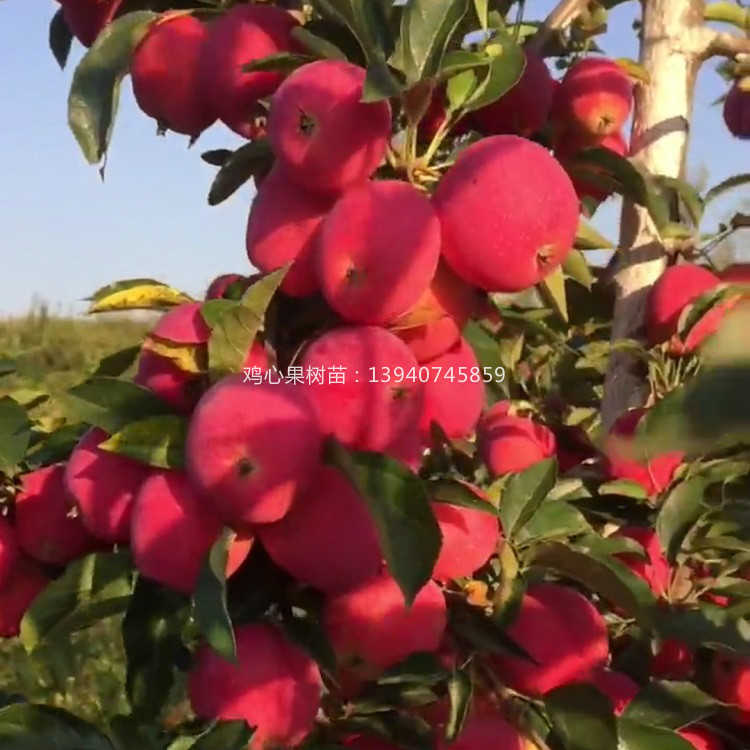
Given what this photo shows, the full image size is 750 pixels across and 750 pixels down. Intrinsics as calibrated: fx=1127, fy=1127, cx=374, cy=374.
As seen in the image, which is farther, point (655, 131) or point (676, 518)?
point (655, 131)

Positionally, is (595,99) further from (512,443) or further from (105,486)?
(105,486)

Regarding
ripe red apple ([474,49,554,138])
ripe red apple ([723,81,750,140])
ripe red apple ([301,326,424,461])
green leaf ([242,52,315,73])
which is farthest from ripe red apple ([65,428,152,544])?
ripe red apple ([723,81,750,140])

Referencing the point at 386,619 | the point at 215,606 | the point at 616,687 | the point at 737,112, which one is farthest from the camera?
the point at 737,112

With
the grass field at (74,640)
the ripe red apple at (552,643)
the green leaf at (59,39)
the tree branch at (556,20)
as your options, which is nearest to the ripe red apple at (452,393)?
the ripe red apple at (552,643)

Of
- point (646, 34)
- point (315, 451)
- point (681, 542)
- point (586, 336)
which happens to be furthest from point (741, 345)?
point (586, 336)

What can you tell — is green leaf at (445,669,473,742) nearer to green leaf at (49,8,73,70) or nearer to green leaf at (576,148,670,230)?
green leaf at (576,148,670,230)

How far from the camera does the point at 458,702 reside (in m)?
0.57

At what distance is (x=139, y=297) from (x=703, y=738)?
47 cm

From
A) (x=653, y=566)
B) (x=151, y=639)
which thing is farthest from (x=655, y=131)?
(x=151, y=639)

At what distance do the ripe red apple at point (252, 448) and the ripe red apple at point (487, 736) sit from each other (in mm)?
170

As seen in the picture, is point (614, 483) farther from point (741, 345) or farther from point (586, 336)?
point (741, 345)

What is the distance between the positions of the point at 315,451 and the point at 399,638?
124mm

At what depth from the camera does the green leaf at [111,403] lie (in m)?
0.61

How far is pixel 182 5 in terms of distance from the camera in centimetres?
79
